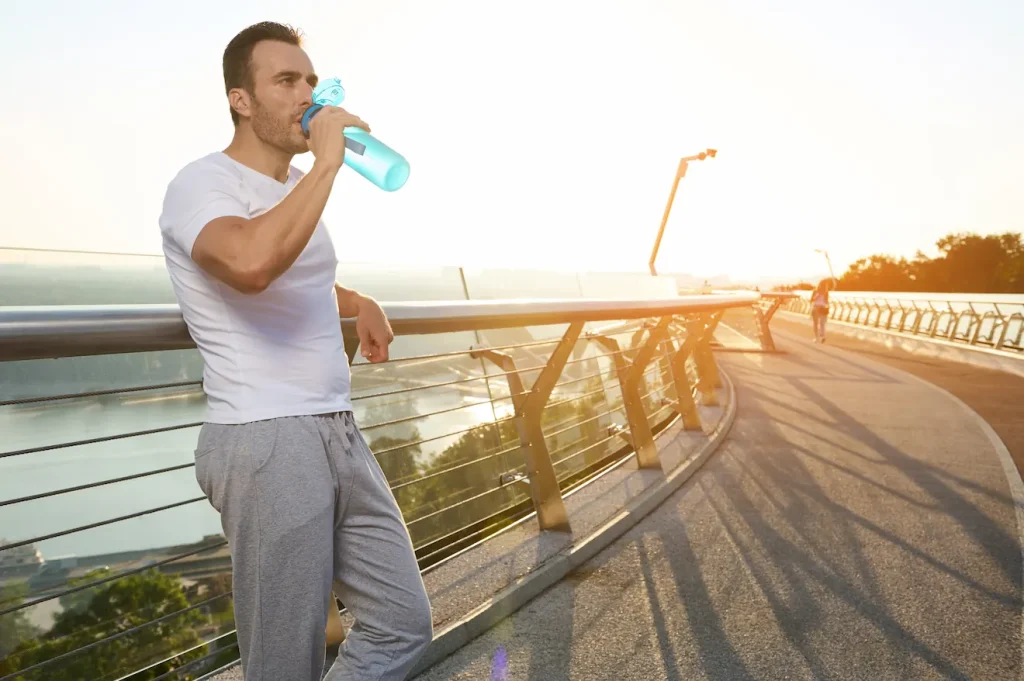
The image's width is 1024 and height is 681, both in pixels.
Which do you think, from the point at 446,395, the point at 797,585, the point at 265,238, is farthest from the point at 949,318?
the point at 265,238

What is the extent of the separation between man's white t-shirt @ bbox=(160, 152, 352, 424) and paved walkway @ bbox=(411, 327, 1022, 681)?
1507mm

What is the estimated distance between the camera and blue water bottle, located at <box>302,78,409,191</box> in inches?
65.1

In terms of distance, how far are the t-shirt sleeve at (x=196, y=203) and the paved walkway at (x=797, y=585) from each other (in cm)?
186

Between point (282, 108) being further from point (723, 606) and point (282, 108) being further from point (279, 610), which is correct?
point (723, 606)

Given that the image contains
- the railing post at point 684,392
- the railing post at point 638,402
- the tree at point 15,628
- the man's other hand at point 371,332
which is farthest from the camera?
the tree at point 15,628

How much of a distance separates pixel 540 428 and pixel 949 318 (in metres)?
22.3

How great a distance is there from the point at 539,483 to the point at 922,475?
3496mm

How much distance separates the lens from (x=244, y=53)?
1.70 metres

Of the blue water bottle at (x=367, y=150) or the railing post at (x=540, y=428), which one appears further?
the railing post at (x=540, y=428)

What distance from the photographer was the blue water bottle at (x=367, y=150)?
165 centimetres

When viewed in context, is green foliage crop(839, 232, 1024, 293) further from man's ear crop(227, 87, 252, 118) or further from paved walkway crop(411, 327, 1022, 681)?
man's ear crop(227, 87, 252, 118)

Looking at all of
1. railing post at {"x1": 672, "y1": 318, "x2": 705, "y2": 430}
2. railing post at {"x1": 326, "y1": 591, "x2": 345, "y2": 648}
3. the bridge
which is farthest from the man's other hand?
Result: railing post at {"x1": 672, "y1": 318, "x2": 705, "y2": 430}

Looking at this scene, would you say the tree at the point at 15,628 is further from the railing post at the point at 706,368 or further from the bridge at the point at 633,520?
the bridge at the point at 633,520

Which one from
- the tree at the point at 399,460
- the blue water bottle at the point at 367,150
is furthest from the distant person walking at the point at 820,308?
the blue water bottle at the point at 367,150
